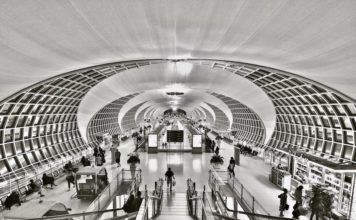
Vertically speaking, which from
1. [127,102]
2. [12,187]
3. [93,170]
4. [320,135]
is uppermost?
[127,102]

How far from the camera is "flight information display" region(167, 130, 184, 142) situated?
2202cm

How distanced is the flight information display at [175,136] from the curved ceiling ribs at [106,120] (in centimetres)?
1173

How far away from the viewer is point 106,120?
37906 millimetres

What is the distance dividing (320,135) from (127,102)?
1091 inches

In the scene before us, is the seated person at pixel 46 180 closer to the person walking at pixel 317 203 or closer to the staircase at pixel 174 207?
the staircase at pixel 174 207

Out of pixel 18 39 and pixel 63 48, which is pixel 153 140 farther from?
pixel 18 39

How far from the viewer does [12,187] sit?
1359cm

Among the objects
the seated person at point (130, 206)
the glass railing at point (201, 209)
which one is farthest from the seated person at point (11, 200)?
the glass railing at point (201, 209)

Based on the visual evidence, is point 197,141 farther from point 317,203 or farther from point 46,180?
point 317,203

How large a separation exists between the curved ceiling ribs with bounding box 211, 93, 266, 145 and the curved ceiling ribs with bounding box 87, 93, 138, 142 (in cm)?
1506

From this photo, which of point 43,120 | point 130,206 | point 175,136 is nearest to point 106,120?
point 43,120

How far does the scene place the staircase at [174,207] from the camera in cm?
816

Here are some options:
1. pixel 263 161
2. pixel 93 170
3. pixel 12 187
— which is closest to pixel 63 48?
pixel 93 170

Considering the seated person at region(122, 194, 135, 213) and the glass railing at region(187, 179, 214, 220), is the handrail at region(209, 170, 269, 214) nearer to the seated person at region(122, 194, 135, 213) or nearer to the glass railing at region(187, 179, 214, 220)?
the glass railing at region(187, 179, 214, 220)
